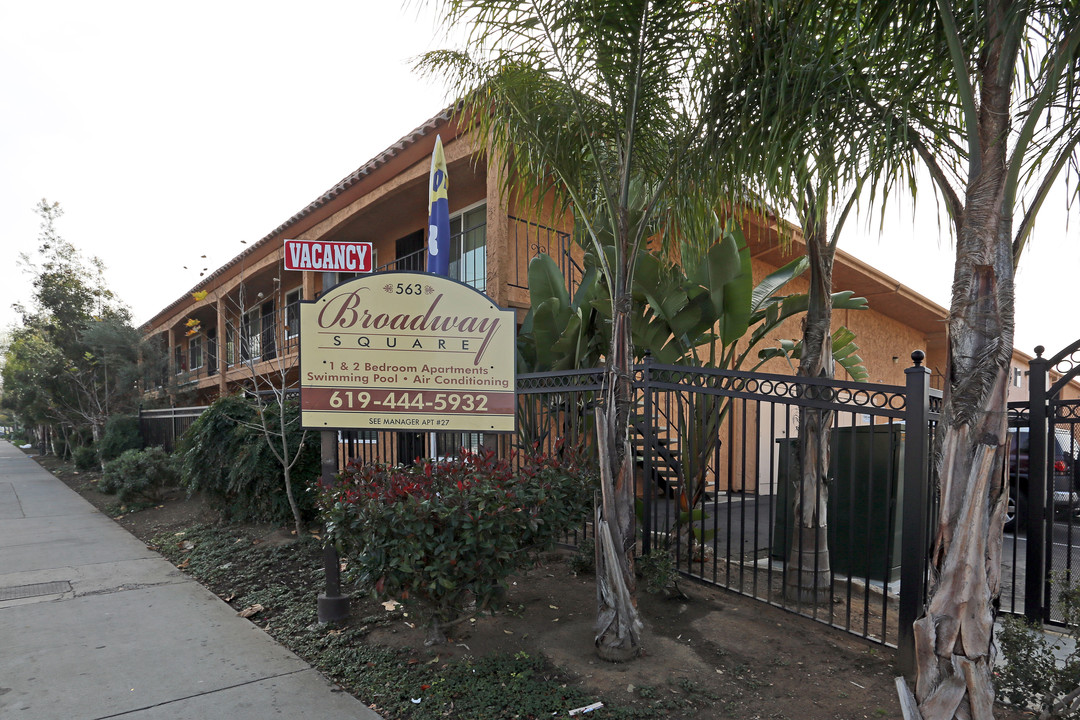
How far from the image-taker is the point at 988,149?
9.70 feet

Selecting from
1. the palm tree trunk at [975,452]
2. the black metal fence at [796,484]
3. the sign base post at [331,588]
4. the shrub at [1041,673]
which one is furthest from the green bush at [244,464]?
the shrub at [1041,673]

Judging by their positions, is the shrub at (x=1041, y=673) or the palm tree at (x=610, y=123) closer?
the shrub at (x=1041, y=673)

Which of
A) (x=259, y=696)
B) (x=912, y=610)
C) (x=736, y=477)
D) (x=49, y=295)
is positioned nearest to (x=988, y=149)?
(x=912, y=610)

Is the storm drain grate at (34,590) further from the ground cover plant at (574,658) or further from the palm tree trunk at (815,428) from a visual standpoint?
Answer: the palm tree trunk at (815,428)

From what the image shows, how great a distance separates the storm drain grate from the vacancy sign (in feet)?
11.2

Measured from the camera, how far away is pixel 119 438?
1534cm

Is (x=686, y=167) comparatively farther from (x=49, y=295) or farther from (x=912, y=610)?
(x=49, y=295)

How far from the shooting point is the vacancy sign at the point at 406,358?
15.9 ft

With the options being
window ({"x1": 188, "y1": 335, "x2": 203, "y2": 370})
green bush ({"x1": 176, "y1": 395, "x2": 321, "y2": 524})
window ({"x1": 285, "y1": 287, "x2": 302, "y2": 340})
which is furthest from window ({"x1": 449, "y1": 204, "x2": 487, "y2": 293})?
window ({"x1": 188, "y1": 335, "x2": 203, "y2": 370})

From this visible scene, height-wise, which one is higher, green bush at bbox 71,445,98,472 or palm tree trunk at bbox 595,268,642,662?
palm tree trunk at bbox 595,268,642,662

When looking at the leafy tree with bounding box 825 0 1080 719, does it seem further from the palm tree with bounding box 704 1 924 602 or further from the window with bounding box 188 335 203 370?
the window with bounding box 188 335 203 370

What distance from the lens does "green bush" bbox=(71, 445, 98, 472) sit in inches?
690

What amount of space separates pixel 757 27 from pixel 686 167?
957 mm

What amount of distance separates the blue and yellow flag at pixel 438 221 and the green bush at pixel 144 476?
5949 mm
